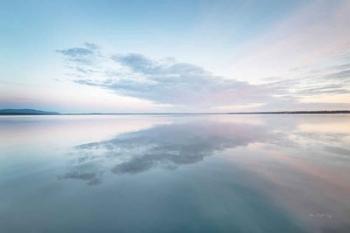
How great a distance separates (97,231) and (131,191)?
1.77 m

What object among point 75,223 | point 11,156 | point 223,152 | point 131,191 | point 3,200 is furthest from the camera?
point 223,152

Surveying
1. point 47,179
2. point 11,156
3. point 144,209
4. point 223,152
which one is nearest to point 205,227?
point 144,209

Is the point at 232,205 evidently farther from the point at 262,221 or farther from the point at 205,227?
the point at 205,227

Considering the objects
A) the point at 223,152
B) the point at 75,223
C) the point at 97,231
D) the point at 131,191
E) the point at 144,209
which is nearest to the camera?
the point at 97,231

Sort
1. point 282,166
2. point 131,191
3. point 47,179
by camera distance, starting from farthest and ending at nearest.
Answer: point 282,166 → point 47,179 → point 131,191

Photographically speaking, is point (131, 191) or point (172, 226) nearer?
point (172, 226)

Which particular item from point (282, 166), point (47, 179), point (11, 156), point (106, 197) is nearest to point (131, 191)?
point (106, 197)

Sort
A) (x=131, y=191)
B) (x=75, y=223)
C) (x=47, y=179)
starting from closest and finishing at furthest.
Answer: (x=75, y=223)
(x=131, y=191)
(x=47, y=179)

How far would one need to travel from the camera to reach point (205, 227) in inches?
144

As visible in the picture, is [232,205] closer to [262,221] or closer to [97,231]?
[262,221]

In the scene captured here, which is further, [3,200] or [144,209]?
[3,200]

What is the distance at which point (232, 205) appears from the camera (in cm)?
446

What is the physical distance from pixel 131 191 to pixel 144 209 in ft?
3.49

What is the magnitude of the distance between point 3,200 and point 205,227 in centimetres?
494
